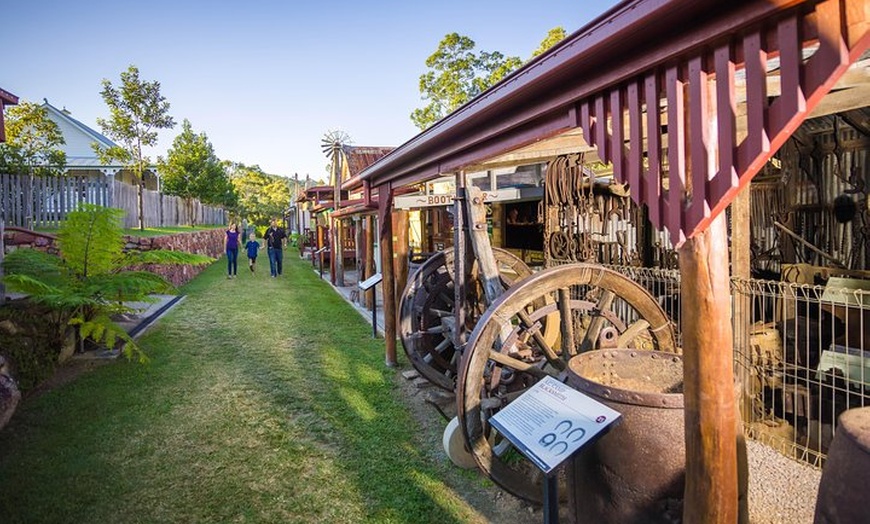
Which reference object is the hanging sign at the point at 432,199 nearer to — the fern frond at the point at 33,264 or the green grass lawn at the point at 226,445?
the green grass lawn at the point at 226,445

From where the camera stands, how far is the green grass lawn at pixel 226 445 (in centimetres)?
366

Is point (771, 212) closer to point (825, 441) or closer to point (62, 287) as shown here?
point (825, 441)

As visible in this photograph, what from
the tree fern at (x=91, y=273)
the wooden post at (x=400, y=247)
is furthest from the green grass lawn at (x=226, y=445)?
the wooden post at (x=400, y=247)

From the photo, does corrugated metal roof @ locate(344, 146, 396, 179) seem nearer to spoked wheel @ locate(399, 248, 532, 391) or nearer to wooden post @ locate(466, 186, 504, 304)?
spoked wheel @ locate(399, 248, 532, 391)

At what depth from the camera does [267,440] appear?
190 inches

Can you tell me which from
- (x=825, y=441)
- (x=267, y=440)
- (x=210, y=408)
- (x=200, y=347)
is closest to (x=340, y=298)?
(x=200, y=347)

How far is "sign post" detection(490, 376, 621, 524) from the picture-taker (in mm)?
2180

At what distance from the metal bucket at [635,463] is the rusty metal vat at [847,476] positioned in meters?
0.57

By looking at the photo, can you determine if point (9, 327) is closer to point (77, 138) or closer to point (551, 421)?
point (551, 421)

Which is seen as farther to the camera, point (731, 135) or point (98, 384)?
point (98, 384)

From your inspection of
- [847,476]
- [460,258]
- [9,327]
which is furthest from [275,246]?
[847,476]

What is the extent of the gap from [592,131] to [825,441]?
11.2 ft

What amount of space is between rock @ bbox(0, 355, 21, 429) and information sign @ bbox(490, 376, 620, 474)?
14.8ft

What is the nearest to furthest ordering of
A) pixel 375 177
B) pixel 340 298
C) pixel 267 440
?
pixel 267 440
pixel 375 177
pixel 340 298
